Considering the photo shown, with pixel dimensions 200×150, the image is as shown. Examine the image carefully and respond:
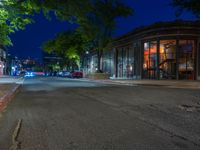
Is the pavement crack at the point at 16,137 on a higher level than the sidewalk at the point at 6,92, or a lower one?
lower

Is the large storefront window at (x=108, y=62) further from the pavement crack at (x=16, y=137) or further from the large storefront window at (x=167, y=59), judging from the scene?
the pavement crack at (x=16, y=137)

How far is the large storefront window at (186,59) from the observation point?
165 ft

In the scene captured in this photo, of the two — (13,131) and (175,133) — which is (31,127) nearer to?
(13,131)

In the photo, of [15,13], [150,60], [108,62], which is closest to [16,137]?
[15,13]

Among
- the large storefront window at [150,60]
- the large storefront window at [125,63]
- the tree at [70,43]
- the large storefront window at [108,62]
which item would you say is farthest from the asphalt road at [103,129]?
the large storefront window at [108,62]

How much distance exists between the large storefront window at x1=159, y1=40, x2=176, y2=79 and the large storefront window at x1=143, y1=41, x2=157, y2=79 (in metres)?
1.05

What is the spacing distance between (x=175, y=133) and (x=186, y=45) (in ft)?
144

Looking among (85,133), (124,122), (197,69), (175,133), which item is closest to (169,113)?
(124,122)

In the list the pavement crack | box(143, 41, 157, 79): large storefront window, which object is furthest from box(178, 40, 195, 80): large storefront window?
the pavement crack

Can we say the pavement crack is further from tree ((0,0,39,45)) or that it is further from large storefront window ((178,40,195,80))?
large storefront window ((178,40,195,80))

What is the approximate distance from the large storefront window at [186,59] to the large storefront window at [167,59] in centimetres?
101

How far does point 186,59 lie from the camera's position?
5066cm

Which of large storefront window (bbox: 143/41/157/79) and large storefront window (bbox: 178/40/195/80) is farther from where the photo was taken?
large storefront window (bbox: 143/41/157/79)

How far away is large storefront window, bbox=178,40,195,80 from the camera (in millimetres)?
50375
